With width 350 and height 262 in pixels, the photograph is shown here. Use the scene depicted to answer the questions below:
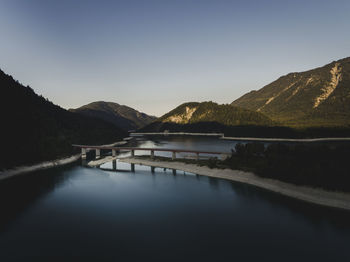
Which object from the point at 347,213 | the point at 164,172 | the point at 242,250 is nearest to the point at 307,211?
the point at 347,213

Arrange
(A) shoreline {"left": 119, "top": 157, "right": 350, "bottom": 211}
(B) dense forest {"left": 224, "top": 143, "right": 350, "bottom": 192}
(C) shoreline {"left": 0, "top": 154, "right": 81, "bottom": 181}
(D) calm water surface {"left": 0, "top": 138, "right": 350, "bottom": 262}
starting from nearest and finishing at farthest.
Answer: (D) calm water surface {"left": 0, "top": 138, "right": 350, "bottom": 262} < (A) shoreline {"left": 119, "top": 157, "right": 350, "bottom": 211} < (B) dense forest {"left": 224, "top": 143, "right": 350, "bottom": 192} < (C) shoreline {"left": 0, "top": 154, "right": 81, "bottom": 181}

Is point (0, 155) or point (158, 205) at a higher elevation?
point (0, 155)

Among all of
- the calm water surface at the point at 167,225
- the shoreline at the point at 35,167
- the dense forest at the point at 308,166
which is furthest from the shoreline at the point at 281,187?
the shoreline at the point at 35,167

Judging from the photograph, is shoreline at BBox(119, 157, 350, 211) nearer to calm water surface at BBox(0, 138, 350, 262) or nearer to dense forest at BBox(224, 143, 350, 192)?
dense forest at BBox(224, 143, 350, 192)

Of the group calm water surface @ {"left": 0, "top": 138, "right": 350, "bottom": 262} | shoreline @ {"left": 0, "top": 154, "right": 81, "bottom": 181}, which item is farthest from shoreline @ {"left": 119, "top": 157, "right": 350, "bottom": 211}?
shoreline @ {"left": 0, "top": 154, "right": 81, "bottom": 181}

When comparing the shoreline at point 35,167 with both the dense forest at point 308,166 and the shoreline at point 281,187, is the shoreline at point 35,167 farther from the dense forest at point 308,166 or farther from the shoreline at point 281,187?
the dense forest at point 308,166

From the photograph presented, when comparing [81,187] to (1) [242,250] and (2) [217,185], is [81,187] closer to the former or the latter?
(2) [217,185]

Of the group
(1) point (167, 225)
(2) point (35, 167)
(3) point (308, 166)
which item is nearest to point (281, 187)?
(3) point (308, 166)
